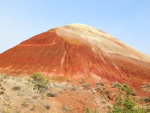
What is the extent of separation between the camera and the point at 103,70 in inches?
1475

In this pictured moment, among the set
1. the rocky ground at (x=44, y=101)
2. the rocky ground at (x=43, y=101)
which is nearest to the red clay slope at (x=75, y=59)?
the rocky ground at (x=44, y=101)

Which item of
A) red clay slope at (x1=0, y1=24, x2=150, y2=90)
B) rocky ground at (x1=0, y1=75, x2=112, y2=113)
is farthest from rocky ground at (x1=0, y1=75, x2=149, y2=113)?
red clay slope at (x1=0, y1=24, x2=150, y2=90)

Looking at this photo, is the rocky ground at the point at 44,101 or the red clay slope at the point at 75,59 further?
the red clay slope at the point at 75,59

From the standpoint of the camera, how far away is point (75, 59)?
125 ft

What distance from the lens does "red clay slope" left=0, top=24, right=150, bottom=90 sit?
1430 inches

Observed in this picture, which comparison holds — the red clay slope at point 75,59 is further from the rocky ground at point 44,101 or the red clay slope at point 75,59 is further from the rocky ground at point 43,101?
the rocky ground at point 43,101

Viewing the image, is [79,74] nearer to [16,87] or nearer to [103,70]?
[103,70]

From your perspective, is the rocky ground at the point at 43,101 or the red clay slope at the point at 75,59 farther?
Answer: the red clay slope at the point at 75,59

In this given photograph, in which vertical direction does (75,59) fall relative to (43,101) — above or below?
above

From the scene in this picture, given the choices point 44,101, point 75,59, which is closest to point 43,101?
point 44,101

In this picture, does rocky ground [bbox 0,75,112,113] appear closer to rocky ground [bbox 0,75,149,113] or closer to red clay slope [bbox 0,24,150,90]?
rocky ground [bbox 0,75,149,113]

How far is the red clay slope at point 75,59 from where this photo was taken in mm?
36312

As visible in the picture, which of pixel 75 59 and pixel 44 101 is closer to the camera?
pixel 44 101

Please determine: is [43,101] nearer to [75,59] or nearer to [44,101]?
[44,101]
